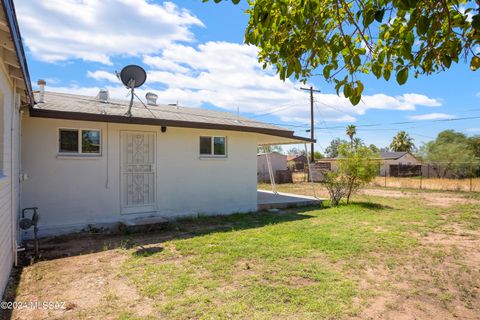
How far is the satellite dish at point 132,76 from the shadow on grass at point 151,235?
12.9 ft

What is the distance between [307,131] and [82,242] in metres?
24.9

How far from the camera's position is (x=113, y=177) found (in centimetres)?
824

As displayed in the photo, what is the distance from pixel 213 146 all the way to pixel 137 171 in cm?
260

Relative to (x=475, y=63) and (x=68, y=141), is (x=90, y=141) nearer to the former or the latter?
(x=68, y=141)

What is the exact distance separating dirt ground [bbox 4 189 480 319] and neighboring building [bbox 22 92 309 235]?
1.30 metres

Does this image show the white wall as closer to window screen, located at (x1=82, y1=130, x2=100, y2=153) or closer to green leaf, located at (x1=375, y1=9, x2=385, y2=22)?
window screen, located at (x1=82, y1=130, x2=100, y2=153)

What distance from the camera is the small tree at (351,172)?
12.5 metres

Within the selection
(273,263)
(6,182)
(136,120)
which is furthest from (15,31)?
(136,120)

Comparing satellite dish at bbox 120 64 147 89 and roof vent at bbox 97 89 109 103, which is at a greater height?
satellite dish at bbox 120 64 147 89

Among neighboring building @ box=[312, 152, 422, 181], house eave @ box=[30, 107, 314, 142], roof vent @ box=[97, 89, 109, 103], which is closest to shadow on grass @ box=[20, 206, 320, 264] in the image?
house eave @ box=[30, 107, 314, 142]

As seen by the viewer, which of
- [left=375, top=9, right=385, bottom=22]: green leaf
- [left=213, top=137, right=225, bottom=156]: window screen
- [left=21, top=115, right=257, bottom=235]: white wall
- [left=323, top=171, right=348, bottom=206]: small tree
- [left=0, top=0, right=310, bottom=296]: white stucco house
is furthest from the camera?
[left=323, top=171, right=348, bottom=206]: small tree

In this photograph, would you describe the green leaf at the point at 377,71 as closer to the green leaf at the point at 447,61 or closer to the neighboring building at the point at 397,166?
the green leaf at the point at 447,61

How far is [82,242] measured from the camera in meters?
6.85

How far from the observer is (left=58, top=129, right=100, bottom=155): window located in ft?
25.3
